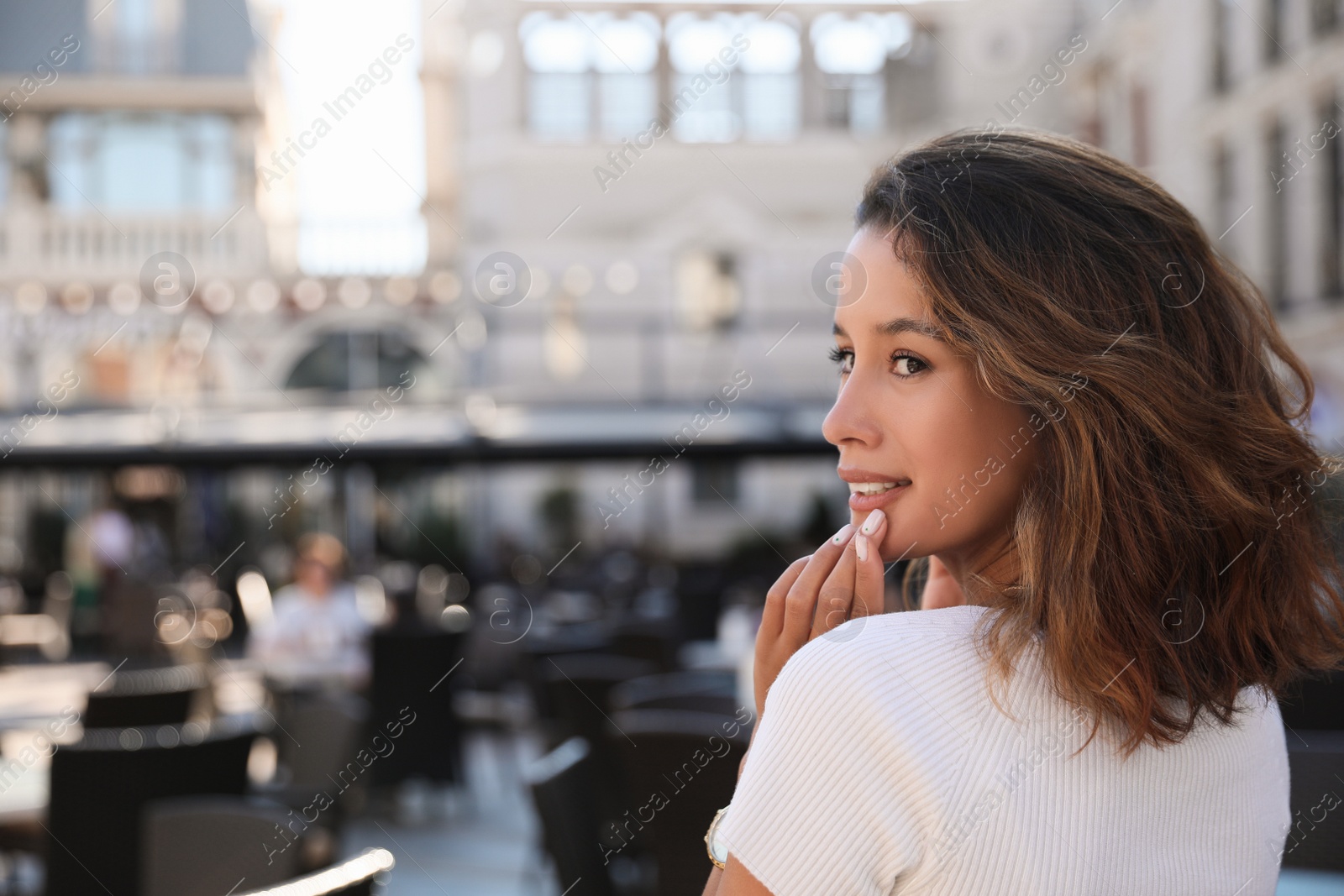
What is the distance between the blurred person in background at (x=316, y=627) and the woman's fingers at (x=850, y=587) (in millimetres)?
6016

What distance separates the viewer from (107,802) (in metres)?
3.54

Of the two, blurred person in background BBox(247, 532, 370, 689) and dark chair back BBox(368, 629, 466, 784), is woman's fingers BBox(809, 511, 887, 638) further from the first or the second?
blurred person in background BBox(247, 532, 370, 689)

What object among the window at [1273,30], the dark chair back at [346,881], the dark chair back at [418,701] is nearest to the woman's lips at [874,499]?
the dark chair back at [346,881]

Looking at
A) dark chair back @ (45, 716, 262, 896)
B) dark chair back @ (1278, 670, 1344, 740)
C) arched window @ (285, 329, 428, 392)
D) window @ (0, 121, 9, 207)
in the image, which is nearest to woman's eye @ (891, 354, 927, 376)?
dark chair back @ (45, 716, 262, 896)

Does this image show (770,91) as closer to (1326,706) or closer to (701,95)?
(701,95)

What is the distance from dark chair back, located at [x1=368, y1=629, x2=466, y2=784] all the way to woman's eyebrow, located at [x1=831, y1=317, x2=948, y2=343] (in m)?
5.87

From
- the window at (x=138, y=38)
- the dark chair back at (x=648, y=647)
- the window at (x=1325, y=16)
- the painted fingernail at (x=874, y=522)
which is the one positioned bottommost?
the dark chair back at (x=648, y=647)

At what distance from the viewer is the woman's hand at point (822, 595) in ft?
3.91

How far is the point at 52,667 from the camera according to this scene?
1312 cm

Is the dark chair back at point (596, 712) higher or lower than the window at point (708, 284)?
lower

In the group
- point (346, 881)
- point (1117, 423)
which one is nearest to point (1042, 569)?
point (1117, 423)

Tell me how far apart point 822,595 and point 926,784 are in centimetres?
29

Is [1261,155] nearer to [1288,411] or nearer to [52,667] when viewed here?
[52,667]

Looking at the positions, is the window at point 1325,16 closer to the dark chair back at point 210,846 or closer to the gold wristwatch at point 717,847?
the dark chair back at point 210,846
